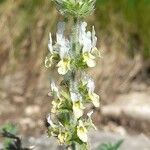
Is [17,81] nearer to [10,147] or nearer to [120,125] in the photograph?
[120,125]

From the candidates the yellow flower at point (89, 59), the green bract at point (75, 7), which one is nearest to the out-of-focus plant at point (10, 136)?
the yellow flower at point (89, 59)

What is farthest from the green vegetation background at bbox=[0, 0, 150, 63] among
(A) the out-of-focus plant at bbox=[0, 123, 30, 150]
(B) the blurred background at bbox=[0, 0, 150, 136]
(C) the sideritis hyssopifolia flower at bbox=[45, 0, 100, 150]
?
(C) the sideritis hyssopifolia flower at bbox=[45, 0, 100, 150]

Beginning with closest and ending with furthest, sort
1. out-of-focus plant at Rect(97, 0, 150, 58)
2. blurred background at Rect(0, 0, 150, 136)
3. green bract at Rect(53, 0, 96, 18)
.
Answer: green bract at Rect(53, 0, 96, 18) < blurred background at Rect(0, 0, 150, 136) < out-of-focus plant at Rect(97, 0, 150, 58)

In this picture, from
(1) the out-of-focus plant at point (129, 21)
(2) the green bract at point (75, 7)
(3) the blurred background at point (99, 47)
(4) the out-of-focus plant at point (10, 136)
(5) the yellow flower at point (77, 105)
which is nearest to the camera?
(2) the green bract at point (75, 7)

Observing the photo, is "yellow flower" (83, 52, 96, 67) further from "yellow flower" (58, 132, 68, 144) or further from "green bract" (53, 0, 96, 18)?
"yellow flower" (58, 132, 68, 144)

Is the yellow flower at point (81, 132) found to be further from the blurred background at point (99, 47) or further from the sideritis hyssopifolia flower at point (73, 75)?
the blurred background at point (99, 47)

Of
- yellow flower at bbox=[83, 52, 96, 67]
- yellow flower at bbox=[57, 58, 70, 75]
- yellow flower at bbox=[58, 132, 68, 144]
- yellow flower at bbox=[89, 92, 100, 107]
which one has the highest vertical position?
yellow flower at bbox=[83, 52, 96, 67]
